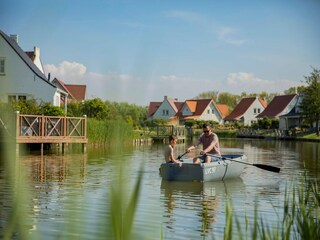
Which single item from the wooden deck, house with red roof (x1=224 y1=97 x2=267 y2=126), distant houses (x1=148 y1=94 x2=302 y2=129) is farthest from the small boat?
house with red roof (x1=224 y1=97 x2=267 y2=126)

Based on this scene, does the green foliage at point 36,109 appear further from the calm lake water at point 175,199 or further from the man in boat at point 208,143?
the man in boat at point 208,143

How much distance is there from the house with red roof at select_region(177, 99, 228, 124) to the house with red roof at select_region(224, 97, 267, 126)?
6.63ft

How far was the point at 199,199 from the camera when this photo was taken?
12.1m

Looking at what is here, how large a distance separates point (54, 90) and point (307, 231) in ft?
111

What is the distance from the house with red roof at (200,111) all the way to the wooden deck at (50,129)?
5906 cm

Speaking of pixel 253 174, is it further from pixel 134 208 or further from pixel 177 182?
pixel 134 208

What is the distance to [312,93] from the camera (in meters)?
58.9

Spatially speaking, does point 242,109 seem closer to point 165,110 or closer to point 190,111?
point 190,111

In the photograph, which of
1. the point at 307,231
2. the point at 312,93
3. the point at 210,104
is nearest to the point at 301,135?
the point at 312,93

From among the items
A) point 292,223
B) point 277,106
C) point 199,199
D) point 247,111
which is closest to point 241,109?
point 247,111

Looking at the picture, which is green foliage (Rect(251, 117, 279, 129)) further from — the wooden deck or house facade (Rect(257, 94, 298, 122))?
the wooden deck

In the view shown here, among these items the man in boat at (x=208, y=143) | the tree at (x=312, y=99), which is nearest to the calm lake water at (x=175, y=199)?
the man in boat at (x=208, y=143)

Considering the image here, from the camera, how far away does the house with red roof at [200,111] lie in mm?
88625

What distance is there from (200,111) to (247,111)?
8.02 meters
